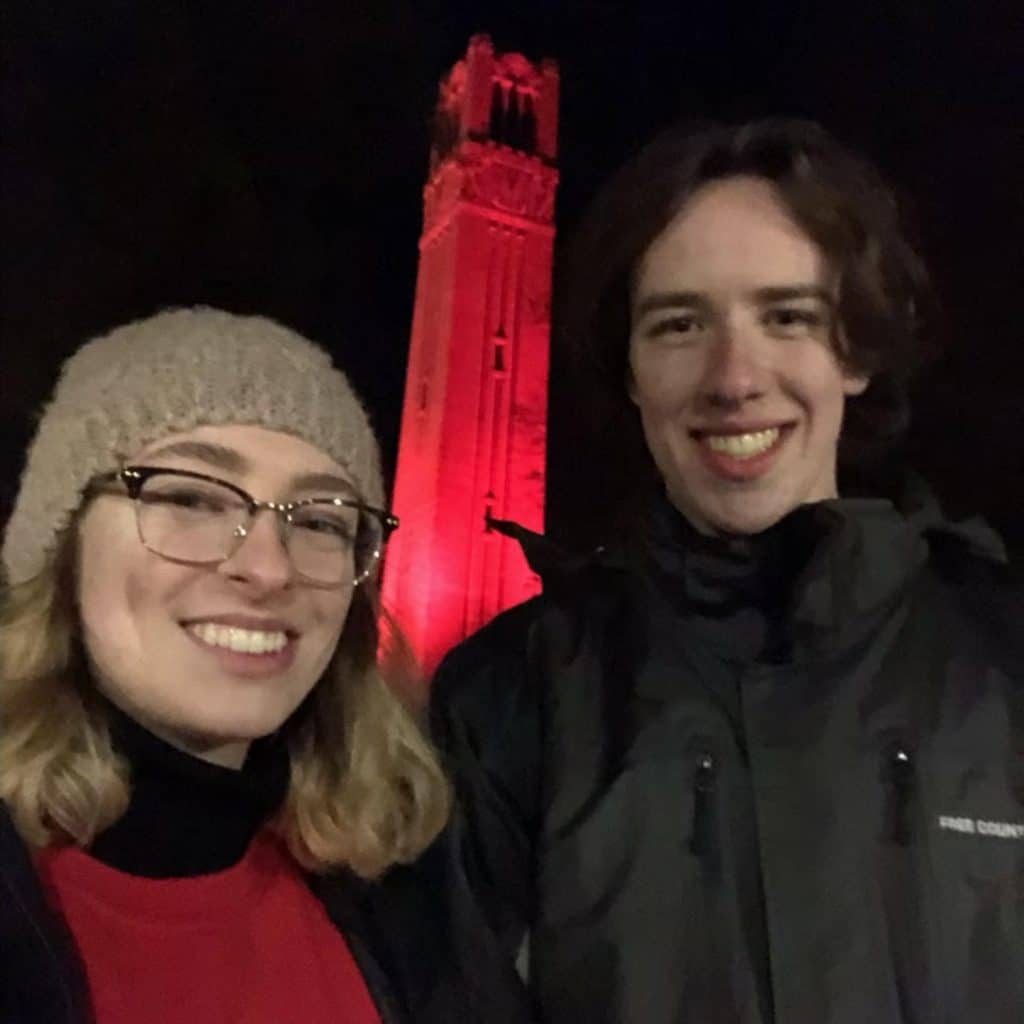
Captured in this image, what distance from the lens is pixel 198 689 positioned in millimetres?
919

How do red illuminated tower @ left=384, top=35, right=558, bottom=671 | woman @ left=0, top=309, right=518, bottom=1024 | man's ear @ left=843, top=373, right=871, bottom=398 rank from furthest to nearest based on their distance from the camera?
red illuminated tower @ left=384, top=35, right=558, bottom=671 < man's ear @ left=843, top=373, right=871, bottom=398 < woman @ left=0, top=309, right=518, bottom=1024

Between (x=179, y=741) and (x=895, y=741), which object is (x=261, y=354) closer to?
(x=179, y=741)

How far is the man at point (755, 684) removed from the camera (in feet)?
3.00

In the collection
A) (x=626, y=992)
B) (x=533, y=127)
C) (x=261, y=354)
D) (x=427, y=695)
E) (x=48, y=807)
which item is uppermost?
(x=533, y=127)

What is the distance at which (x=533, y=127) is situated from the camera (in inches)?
444

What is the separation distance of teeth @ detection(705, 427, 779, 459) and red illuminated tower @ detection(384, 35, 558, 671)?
901 cm

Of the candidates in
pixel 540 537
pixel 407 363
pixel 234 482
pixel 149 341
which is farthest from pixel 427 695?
pixel 407 363

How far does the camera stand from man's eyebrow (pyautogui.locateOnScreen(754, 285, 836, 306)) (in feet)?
3.57

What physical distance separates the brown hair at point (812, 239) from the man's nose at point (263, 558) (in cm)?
45

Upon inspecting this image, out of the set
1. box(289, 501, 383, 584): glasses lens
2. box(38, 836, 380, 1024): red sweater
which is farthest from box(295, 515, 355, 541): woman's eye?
box(38, 836, 380, 1024): red sweater

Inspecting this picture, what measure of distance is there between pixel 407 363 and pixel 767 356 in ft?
33.5

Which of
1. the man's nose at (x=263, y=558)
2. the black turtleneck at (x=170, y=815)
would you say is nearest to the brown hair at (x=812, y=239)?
the man's nose at (x=263, y=558)

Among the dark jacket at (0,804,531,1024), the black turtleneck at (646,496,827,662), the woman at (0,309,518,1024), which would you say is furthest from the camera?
the black turtleneck at (646,496,827,662)

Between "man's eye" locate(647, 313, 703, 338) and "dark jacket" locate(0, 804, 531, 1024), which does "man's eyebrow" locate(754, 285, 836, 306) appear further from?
"dark jacket" locate(0, 804, 531, 1024)
